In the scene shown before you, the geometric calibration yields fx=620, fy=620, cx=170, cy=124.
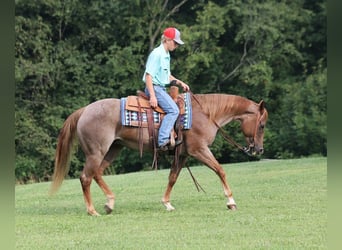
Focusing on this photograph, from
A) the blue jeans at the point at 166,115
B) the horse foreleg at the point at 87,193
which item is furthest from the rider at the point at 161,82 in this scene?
the horse foreleg at the point at 87,193

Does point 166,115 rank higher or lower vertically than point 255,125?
higher

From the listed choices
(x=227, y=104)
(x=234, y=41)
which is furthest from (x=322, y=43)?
(x=227, y=104)

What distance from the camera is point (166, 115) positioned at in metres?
7.23

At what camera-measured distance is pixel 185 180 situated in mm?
12164

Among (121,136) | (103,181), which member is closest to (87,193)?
(103,181)

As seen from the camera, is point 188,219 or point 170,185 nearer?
point 188,219

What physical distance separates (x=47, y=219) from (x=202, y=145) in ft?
6.62

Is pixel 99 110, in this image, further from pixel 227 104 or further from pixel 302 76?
pixel 302 76

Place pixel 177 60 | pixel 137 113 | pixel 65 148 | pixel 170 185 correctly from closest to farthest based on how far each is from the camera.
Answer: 1. pixel 137 113
2. pixel 65 148
3. pixel 170 185
4. pixel 177 60

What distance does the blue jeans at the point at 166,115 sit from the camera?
719 centimetres

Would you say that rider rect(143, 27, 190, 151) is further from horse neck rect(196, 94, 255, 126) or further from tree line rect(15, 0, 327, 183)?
tree line rect(15, 0, 327, 183)

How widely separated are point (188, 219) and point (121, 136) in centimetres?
140

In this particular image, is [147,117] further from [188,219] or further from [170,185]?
[188,219]

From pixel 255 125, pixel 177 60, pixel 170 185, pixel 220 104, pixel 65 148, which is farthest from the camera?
pixel 177 60
